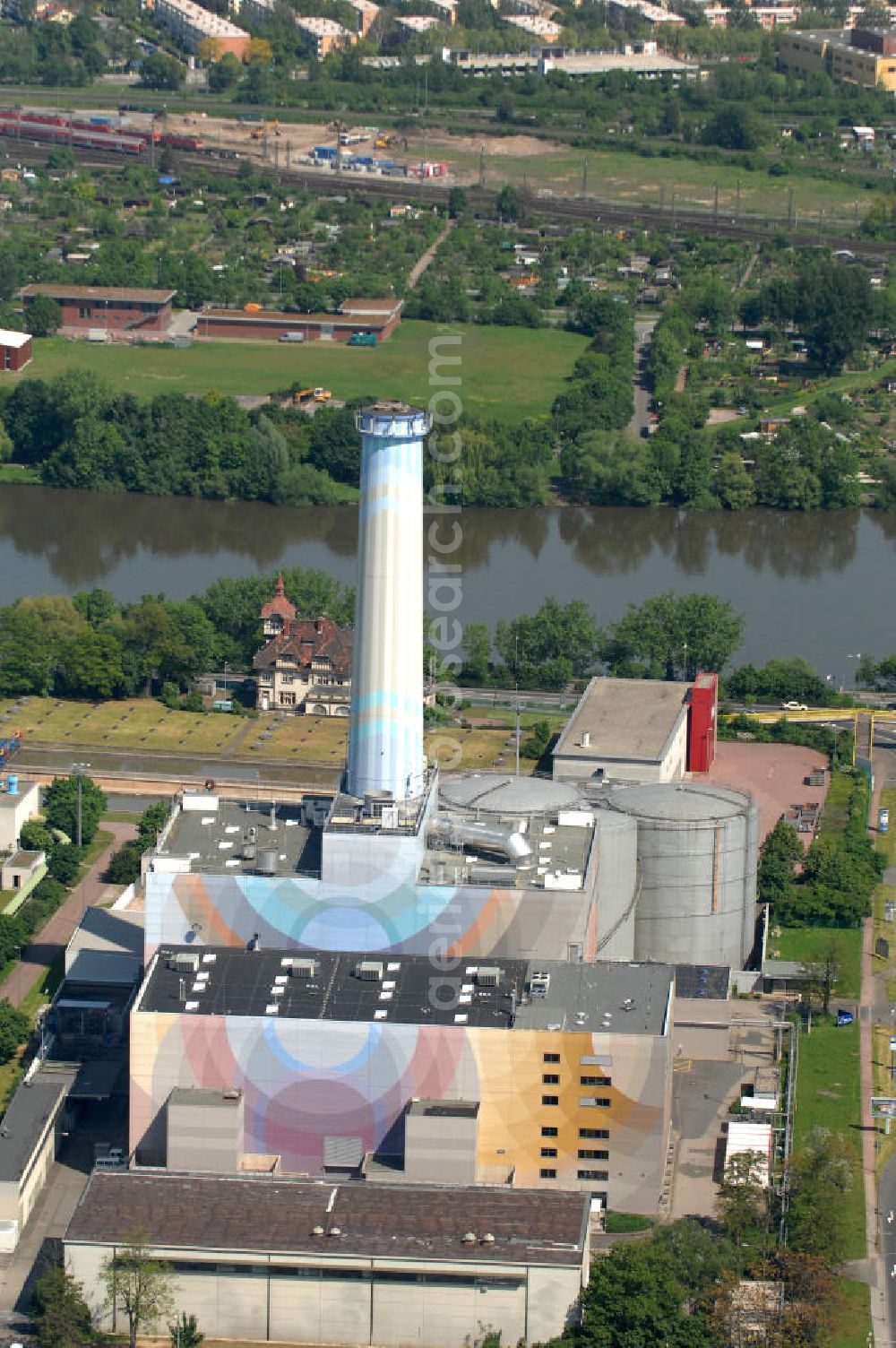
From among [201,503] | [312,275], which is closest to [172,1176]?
[201,503]

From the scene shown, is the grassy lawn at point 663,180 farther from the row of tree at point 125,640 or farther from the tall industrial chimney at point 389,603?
the tall industrial chimney at point 389,603

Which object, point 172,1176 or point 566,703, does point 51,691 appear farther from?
point 172,1176

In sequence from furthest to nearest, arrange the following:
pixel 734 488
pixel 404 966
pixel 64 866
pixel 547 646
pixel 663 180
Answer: pixel 663 180, pixel 734 488, pixel 547 646, pixel 64 866, pixel 404 966

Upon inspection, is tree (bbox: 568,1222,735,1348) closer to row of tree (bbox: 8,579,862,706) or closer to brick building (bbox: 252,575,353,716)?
brick building (bbox: 252,575,353,716)

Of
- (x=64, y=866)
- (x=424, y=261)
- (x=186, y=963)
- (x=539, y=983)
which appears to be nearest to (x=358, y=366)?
(x=424, y=261)

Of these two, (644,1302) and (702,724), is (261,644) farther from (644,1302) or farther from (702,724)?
(644,1302)

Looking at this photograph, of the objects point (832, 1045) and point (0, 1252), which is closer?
point (0, 1252)

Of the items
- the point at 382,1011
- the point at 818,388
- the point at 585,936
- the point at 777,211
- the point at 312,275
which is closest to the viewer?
the point at 382,1011
